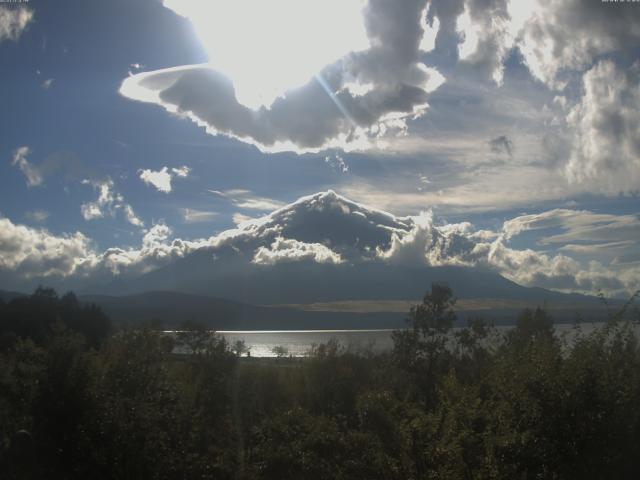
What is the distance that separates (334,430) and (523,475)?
1190 centimetres

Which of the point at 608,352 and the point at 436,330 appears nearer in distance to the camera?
the point at 608,352

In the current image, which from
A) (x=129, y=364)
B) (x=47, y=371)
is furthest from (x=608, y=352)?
(x=47, y=371)

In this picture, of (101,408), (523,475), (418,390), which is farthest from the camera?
(418,390)

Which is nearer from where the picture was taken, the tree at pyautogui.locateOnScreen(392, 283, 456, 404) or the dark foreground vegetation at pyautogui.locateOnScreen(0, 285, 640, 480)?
the dark foreground vegetation at pyautogui.locateOnScreen(0, 285, 640, 480)

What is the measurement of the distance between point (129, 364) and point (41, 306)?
287 ft

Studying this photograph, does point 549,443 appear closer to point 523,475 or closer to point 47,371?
point 523,475

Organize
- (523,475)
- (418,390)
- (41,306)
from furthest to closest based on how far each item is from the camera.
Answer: (41,306) < (418,390) < (523,475)

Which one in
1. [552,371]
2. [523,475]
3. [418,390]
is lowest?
[418,390]

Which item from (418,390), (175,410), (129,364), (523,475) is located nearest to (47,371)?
(129,364)

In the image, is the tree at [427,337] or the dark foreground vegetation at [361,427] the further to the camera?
the tree at [427,337]

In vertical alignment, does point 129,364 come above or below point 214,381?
above

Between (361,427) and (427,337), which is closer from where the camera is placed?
(361,427)

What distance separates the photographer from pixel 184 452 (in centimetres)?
1490

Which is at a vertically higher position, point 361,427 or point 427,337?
point 427,337
